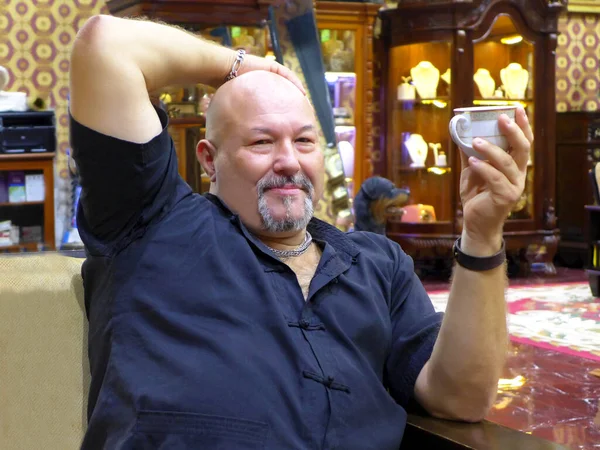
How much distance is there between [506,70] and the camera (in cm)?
816

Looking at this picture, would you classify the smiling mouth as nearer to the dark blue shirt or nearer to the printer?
the dark blue shirt

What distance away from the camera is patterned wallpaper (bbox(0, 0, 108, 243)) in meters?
6.64

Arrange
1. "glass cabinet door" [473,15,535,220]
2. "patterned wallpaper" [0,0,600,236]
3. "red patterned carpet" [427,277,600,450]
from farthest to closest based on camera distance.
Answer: "glass cabinet door" [473,15,535,220] < "patterned wallpaper" [0,0,600,236] < "red patterned carpet" [427,277,600,450]

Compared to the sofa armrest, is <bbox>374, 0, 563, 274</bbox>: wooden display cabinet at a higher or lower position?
higher

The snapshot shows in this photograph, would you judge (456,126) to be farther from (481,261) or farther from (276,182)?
(276,182)

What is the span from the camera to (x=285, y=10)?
19.8ft

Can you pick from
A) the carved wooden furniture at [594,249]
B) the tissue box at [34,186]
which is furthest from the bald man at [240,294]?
the carved wooden furniture at [594,249]

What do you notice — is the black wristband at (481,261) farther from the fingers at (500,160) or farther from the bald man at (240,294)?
the fingers at (500,160)

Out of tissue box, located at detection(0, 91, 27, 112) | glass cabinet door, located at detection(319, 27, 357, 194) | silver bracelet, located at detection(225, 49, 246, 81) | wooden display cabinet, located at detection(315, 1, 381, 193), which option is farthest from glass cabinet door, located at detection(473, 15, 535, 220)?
silver bracelet, located at detection(225, 49, 246, 81)

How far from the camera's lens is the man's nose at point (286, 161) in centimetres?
175

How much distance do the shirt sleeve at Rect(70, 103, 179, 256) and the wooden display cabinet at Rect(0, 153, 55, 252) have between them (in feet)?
15.1

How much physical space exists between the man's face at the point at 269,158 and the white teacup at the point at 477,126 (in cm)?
44

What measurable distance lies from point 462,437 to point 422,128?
662 centimetres

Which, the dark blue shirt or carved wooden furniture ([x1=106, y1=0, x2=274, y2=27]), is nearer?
the dark blue shirt
